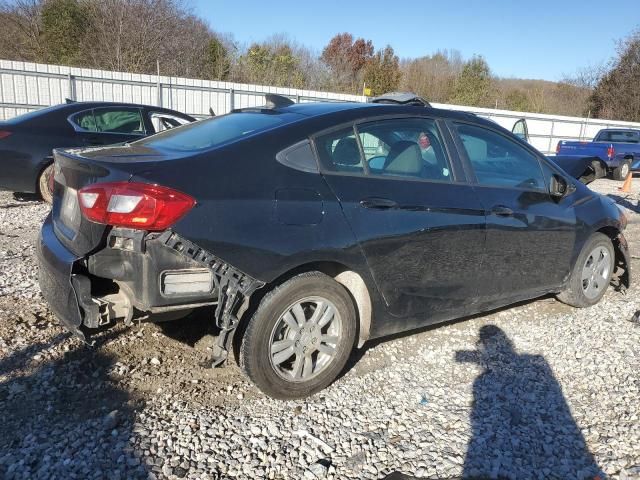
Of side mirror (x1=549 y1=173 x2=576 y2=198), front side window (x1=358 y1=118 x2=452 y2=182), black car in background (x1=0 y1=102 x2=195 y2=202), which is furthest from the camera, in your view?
black car in background (x1=0 y1=102 x2=195 y2=202)

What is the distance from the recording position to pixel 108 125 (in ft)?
26.1

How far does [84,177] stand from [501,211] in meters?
2.73

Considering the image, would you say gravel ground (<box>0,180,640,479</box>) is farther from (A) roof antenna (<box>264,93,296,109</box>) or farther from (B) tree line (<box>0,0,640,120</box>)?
(B) tree line (<box>0,0,640,120</box>)

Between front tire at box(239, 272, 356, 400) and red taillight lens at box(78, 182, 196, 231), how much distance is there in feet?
2.23

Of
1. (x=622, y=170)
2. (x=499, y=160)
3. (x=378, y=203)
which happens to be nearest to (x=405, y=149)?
(x=378, y=203)

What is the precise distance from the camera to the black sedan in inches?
106

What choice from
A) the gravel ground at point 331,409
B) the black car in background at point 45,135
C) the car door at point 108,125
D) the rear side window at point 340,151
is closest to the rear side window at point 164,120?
the car door at point 108,125

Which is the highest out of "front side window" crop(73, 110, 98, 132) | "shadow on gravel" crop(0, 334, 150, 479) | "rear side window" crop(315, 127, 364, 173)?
"rear side window" crop(315, 127, 364, 173)

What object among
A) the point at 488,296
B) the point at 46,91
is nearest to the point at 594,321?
the point at 488,296

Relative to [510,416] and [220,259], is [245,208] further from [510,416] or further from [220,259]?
[510,416]

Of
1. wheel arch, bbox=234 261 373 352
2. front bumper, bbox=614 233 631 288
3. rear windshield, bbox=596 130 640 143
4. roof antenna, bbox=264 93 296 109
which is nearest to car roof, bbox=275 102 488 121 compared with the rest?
roof antenna, bbox=264 93 296 109

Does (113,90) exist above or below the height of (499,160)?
above

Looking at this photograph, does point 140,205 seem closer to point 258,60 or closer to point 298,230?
point 298,230

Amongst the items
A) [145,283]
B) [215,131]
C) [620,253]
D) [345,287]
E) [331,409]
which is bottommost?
[331,409]
